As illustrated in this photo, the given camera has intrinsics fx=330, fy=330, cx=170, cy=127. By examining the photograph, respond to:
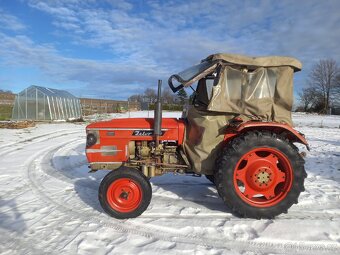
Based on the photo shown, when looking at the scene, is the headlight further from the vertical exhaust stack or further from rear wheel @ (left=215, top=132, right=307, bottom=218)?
rear wheel @ (left=215, top=132, right=307, bottom=218)

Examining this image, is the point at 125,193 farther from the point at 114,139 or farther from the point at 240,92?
the point at 240,92

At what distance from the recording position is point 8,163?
8359mm

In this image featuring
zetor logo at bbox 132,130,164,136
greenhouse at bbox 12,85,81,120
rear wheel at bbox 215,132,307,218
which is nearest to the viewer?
rear wheel at bbox 215,132,307,218

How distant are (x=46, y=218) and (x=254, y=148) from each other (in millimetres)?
2971

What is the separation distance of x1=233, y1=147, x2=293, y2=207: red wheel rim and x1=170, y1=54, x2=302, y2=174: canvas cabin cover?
0.46m

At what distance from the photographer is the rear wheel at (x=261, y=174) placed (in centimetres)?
435

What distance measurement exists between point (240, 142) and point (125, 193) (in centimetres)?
169

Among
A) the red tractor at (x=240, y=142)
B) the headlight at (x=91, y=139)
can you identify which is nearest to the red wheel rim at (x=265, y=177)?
the red tractor at (x=240, y=142)

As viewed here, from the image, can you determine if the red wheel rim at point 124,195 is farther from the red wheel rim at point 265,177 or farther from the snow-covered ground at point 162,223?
the red wheel rim at point 265,177

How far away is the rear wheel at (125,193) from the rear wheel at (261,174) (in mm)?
1018

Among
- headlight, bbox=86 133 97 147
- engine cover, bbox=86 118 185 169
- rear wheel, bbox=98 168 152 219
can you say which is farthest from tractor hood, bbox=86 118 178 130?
rear wheel, bbox=98 168 152 219

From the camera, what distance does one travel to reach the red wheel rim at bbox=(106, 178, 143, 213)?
4516 millimetres

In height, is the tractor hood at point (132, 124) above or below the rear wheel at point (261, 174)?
above

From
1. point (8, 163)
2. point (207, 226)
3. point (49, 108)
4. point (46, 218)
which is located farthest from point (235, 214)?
point (49, 108)
